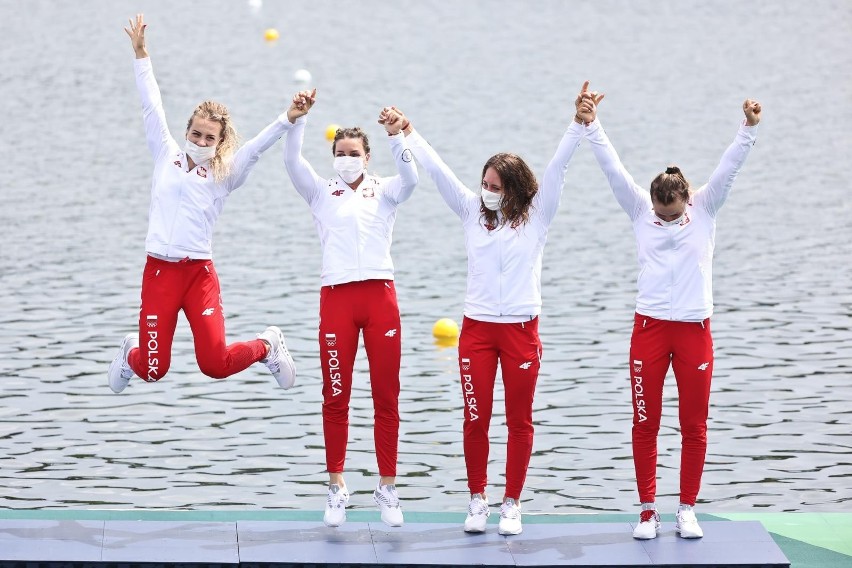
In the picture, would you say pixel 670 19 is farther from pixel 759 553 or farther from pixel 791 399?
pixel 759 553

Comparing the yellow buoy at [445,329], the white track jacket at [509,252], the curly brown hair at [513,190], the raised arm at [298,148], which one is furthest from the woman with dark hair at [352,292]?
the yellow buoy at [445,329]

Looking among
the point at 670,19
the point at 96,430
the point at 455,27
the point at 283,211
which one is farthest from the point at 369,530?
the point at 670,19

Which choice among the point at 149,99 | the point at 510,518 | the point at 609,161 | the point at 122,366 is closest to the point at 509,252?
the point at 609,161

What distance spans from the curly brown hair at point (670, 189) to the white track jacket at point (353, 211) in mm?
1301

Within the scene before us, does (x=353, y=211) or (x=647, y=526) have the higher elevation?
(x=353, y=211)

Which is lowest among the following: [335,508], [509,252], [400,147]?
[335,508]

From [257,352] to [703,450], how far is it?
278 cm

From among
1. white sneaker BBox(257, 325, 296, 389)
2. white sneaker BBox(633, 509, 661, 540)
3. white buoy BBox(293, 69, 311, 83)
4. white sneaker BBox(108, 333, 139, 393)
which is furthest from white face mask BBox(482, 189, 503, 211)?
white buoy BBox(293, 69, 311, 83)

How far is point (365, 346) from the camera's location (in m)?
8.48

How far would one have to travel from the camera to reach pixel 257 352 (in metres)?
9.44

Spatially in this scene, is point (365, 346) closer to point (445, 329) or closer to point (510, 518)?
point (510, 518)

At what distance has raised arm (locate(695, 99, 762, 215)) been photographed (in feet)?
26.6

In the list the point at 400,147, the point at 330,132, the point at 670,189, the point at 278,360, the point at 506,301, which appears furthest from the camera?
the point at 330,132

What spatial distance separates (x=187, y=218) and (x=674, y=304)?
2.74 meters
